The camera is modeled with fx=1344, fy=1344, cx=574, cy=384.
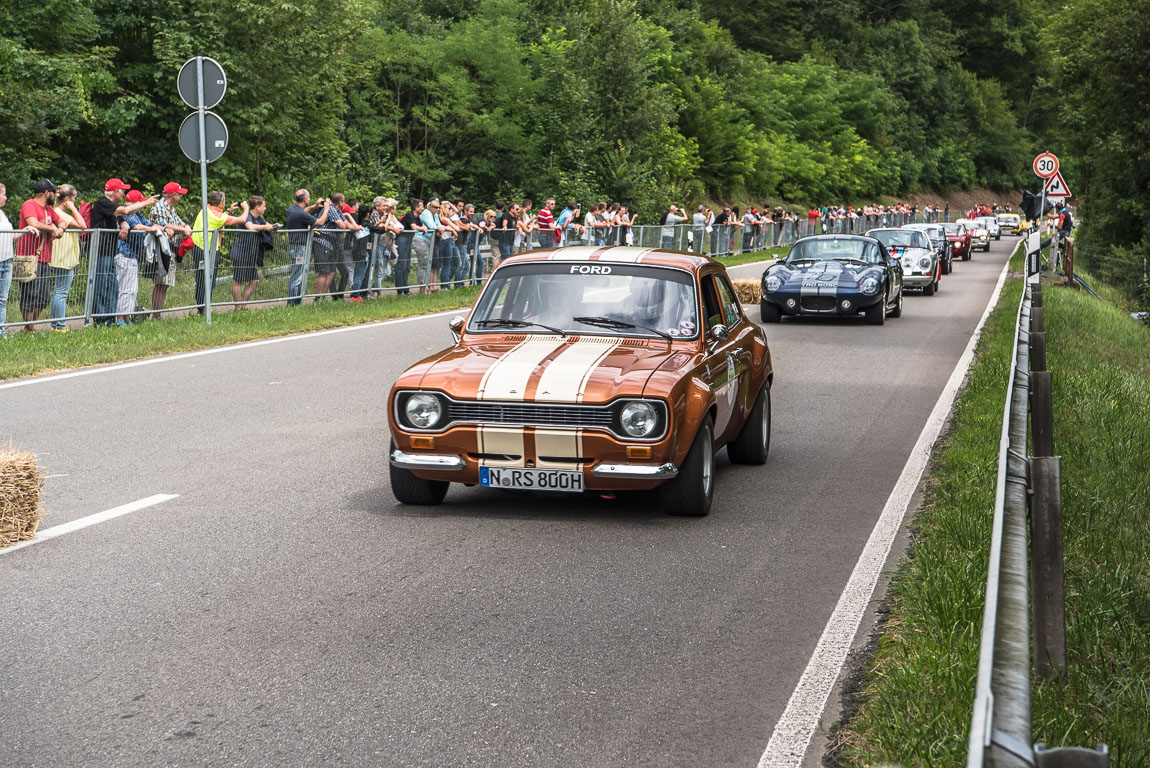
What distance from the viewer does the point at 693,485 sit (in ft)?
24.6

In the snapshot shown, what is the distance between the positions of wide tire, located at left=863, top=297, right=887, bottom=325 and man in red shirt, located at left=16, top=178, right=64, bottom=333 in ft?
39.3

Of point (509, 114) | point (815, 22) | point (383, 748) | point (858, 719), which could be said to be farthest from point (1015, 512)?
point (815, 22)

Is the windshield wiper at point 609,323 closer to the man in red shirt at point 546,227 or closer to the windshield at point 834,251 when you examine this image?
the windshield at point 834,251

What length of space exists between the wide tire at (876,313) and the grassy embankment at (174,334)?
670 centimetres

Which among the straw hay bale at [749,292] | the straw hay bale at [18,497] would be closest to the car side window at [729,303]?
the straw hay bale at [18,497]

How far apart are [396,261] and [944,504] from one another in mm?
16983

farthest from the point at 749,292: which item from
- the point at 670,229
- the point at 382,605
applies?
the point at 382,605

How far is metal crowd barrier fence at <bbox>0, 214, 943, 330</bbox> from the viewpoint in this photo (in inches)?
630

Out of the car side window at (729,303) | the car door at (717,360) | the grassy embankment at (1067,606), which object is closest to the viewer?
the grassy embankment at (1067,606)

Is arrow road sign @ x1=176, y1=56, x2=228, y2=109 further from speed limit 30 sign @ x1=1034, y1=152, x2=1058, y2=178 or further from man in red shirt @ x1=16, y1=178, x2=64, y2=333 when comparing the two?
speed limit 30 sign @ x1=1034, y1=152, x2=1058, y2=178

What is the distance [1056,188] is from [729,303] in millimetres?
32520

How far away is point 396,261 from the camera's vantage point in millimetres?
23469

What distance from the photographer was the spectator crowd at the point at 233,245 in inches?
614

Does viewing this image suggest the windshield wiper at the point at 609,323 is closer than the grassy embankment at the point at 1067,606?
No
